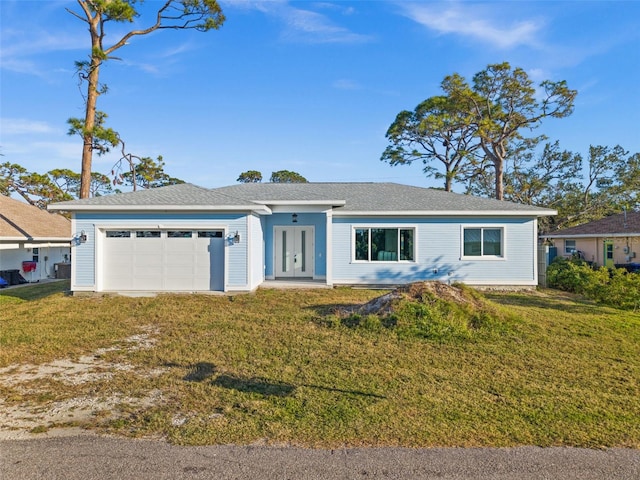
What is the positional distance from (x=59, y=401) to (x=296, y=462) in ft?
10.8

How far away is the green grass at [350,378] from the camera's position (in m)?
3.94

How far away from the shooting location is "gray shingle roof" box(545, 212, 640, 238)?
714 inches

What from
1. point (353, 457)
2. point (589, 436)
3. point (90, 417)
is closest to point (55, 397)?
point (90, 417)

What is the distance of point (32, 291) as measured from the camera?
13.7m

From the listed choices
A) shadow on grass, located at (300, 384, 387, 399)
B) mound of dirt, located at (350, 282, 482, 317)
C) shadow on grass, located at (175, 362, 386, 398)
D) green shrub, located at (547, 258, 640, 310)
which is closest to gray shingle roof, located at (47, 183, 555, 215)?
green shrub, located at (547, 258, 640, 310)

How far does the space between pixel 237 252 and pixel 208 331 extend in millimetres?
4468

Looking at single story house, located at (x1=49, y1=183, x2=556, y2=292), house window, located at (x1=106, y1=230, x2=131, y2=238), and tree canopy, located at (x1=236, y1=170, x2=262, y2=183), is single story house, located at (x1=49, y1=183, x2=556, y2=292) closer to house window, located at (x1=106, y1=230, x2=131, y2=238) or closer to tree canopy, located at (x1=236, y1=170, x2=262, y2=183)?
house window, located at (x1=106, y1=230, x2=131, y2=238)

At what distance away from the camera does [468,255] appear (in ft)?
44.7

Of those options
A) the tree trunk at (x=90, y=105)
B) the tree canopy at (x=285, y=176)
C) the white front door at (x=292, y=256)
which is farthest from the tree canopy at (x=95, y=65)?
the tree canopy at (x=285, y=176)

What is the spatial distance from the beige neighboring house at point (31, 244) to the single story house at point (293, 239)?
5.40m

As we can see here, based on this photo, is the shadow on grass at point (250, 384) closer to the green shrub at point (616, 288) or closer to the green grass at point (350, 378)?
the green grass at point (350, 378)

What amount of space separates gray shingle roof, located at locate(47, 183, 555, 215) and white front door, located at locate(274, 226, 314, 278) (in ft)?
5.59

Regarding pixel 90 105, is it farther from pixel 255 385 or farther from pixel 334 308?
pixel 255 385

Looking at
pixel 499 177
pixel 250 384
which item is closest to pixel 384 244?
pixel 250 384
